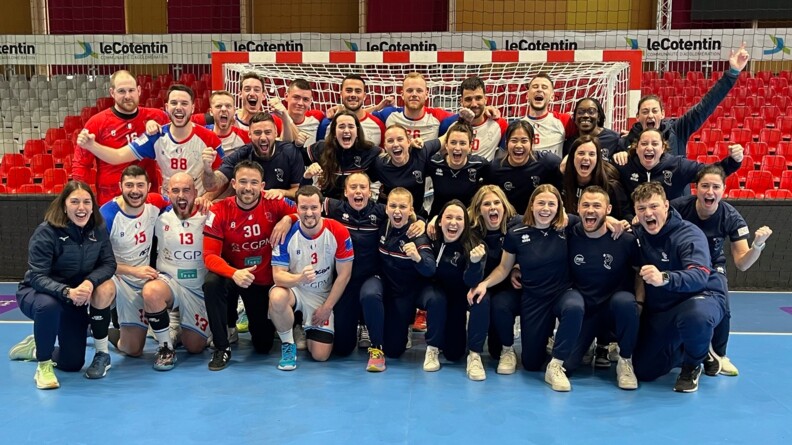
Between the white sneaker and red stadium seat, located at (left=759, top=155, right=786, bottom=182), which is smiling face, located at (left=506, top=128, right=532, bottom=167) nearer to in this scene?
the white sneaker

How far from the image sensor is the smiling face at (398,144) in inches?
218

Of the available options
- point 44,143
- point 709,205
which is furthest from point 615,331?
point 44,143

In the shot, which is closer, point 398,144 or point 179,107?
point 398,144

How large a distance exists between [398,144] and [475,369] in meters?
1.94

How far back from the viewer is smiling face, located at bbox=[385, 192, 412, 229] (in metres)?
5.21

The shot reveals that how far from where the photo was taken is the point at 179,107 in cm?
572

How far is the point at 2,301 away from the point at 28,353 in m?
2.71

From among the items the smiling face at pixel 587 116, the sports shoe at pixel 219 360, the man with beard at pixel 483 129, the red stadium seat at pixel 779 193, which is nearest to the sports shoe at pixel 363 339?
the sports shoe at pixel 219 360

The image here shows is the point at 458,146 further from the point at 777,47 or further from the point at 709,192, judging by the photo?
the point at 777,47

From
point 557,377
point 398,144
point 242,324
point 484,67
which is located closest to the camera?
point 557,377

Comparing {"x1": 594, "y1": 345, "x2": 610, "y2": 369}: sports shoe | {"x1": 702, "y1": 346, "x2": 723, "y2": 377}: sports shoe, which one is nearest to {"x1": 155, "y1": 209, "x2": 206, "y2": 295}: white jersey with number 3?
{"x1": 594, "y1": 345, "x2": 610, "y2": 369}: sports shoe

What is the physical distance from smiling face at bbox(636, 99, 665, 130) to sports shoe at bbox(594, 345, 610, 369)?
1956 mm

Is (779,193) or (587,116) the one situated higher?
(587,116)

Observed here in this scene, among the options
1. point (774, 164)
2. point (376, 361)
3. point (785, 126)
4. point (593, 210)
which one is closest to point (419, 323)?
point (376, 361)
